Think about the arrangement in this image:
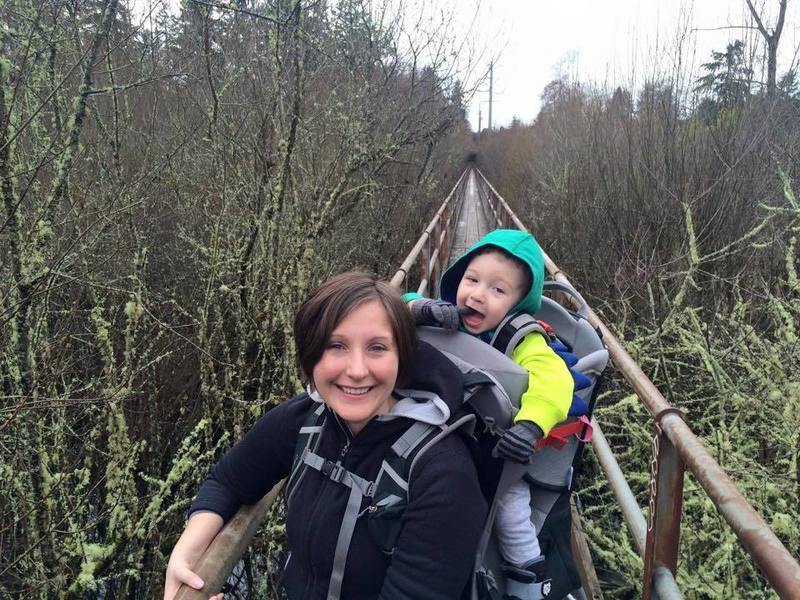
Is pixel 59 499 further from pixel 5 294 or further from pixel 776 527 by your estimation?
pixel 776 527

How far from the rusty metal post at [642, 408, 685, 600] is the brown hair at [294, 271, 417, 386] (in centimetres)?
63

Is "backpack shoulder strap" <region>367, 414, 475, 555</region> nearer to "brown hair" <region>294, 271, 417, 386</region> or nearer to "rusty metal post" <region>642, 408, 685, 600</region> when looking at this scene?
"brown hair" <region>294, 271, 417, 386</region>

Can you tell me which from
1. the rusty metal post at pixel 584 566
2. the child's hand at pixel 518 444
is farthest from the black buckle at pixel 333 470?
the rusty metal post at pixel 584 566

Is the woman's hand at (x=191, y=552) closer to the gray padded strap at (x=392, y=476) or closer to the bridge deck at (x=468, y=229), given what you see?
the gray padded strap at (x=392, y=476)

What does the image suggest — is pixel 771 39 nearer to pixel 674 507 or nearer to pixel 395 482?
pixel 674 507

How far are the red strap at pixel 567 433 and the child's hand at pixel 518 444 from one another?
0.12m

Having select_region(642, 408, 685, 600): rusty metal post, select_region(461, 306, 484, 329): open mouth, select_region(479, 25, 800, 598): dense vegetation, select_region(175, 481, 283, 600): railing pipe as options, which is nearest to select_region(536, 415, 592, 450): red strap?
select_region(642, 408, 685, 600): rusty metal post

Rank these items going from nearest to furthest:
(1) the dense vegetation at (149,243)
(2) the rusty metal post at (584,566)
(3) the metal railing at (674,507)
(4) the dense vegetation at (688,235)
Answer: (3) the metal railing at (674,507), (2) the rusty metal post at (584,566), (1) the dense vegetation at (149,243), (4) the dense vegetation at (688,235)

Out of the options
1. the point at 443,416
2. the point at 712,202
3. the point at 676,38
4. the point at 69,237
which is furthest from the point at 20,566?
the point at 676,38

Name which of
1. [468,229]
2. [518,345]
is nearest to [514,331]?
[518,345]

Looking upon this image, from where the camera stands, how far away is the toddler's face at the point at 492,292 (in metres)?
1.88

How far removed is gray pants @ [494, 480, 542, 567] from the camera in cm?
148

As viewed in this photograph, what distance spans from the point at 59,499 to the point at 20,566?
1.18 feet

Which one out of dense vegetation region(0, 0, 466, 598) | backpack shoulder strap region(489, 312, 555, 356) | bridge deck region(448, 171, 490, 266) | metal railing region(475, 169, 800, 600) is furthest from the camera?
bridge deck region(448, 171, 490, 266)
